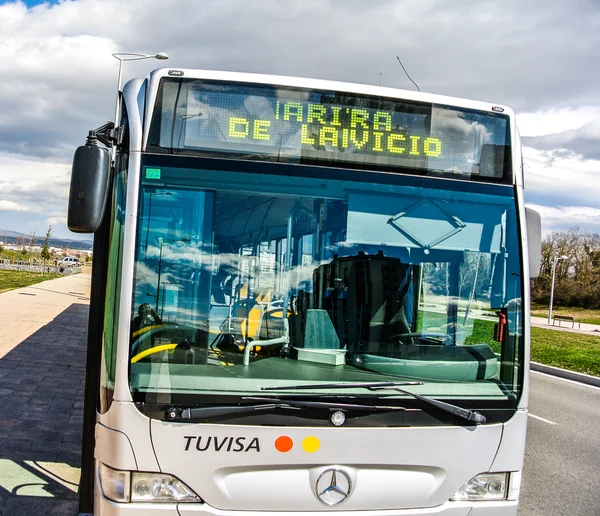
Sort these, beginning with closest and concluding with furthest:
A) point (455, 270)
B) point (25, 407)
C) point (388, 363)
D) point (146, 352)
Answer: point (146, 352), point (388, 363), point (455, 270), point (25, 407)

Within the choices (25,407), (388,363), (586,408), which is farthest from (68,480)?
(586,408)

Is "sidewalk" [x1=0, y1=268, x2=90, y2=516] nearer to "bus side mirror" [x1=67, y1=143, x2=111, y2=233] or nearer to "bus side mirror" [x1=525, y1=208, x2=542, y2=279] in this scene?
"bus side mirror" [x1=67, y1=143, x2=111, y2=233]

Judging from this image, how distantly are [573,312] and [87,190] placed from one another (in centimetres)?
6310

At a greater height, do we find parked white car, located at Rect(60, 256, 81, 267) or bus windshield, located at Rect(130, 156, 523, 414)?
bus windshield, located at Rect(130, 156, 523, 414)

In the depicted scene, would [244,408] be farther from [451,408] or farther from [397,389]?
[451,408]

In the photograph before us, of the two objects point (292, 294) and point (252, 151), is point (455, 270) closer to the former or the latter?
point (292, 294)

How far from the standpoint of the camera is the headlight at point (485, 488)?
11.4 ft

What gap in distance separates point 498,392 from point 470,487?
50 centimetres

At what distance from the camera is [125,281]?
330 centimetres

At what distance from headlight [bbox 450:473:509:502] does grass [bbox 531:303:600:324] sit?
172 feet

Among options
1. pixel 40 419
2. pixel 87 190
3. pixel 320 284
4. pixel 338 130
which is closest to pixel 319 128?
pixel 338 130

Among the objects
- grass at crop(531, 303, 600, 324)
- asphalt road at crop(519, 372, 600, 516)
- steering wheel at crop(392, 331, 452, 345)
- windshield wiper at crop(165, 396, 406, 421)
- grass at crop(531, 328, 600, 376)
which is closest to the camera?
windshield wiper at crop(165, 396, 406, 421)

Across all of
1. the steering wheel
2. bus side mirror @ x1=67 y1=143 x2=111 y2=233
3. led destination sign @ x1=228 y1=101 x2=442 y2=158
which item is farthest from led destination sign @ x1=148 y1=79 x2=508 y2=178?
the steering wheel

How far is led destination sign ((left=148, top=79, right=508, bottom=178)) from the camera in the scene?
3.47 meters
